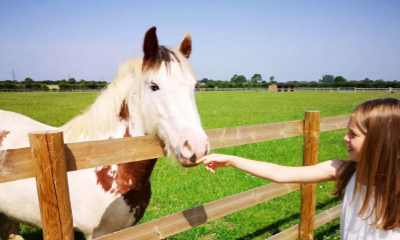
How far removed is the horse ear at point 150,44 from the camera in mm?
2096

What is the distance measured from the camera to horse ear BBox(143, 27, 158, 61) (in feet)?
6.88

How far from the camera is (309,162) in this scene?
3059 mm

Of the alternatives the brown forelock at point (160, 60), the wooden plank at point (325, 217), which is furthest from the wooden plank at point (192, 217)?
the brown forelock at point (160, 60)

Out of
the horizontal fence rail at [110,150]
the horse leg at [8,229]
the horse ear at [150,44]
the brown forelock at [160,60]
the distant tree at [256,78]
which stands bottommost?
the horse leg at [8,229]

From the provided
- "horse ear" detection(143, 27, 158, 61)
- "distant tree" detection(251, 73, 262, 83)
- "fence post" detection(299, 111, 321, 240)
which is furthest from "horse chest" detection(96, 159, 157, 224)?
"distant tree" detection(251, 73, 262, 83)

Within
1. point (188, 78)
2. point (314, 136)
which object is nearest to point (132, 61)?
point (188, 78)

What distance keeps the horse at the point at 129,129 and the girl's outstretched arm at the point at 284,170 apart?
31 centimetres

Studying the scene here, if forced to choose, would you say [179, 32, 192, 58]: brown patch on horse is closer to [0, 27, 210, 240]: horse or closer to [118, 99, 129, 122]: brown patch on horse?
[0, 27, 210, 240]: horse

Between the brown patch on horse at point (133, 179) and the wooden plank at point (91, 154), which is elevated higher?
the wooden plank at point (91, 154)

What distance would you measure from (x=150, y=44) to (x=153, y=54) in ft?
0.30

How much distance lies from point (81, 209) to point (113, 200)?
0.32 m

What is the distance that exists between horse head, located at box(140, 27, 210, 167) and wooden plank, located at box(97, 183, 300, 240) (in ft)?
2.10

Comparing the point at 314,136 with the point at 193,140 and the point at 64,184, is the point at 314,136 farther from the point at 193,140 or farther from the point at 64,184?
the point at 64,184

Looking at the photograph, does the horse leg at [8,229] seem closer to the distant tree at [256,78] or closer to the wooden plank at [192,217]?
the wooden plank at [192,217]
